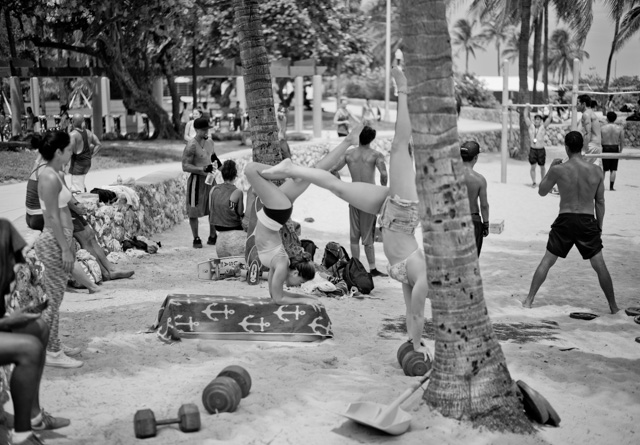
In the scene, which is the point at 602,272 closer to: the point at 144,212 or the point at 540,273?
the point at 540,273

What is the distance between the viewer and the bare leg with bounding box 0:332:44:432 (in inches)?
163

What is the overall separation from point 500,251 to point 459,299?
24.7ft

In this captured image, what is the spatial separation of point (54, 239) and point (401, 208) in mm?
2531

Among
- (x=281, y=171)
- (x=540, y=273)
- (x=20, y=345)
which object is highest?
(x=281, y=171)

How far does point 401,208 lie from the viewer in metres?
6.12

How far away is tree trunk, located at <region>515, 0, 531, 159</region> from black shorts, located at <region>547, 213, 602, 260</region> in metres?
18.9

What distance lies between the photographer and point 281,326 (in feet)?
23.0

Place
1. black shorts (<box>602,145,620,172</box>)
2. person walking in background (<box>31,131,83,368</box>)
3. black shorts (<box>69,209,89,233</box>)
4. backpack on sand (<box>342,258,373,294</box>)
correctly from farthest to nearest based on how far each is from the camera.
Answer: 1. black shorts (<box>602,145,620,172</box>)
2. backpack on sand (<box>342,258,373,294</box>)
3. black shorts (<box>69,209,89,233</box>)
4. person walking in background (<box>31,131,83,368</box>)

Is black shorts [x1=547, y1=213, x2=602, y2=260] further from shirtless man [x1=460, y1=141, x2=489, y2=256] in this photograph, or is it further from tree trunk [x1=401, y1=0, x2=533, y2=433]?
tree trunk [x1=401, y1=0, x2=533, y2=433]

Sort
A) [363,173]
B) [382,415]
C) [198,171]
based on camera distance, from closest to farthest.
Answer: [382,415] → [363,173] → [198,171]

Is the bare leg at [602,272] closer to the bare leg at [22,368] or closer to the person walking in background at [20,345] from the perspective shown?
the person walking in background at [20,345]

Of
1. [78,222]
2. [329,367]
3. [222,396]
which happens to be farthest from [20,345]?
[78,222]

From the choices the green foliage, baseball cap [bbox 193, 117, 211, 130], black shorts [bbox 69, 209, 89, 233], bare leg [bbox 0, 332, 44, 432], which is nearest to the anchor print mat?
black shorts [bbox 69, 209, 89, 233]

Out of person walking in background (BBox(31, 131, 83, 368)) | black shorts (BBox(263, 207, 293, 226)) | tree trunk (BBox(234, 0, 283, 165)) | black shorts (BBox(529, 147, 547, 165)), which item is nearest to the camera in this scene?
person walking in background (BBox(31, 131, 83, 368))
